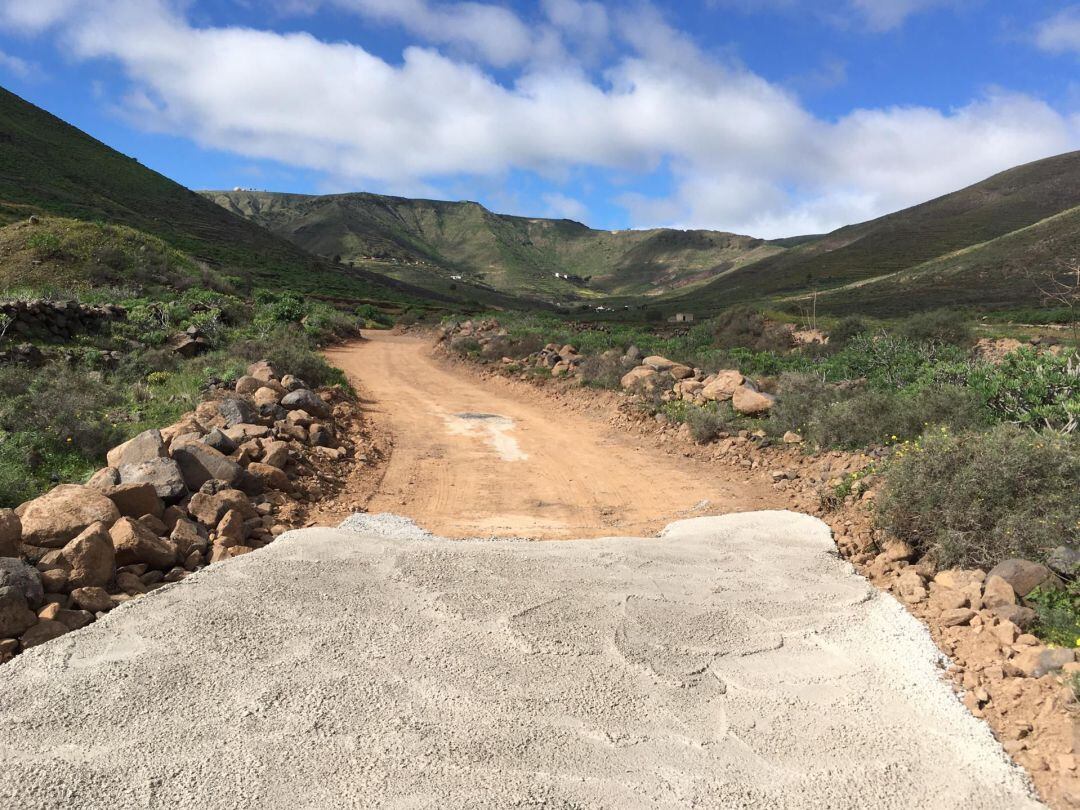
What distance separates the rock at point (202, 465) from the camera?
548 centimetres

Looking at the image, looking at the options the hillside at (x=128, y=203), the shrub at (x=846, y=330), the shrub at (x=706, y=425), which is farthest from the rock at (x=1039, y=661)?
the hillside at (x=128, y=203)

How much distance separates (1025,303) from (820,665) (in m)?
39.7

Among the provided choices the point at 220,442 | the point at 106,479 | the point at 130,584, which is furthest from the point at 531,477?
the point at 130,584

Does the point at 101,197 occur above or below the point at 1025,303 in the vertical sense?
above

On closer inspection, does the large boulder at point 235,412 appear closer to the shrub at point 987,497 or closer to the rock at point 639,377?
the rock at point 639,377

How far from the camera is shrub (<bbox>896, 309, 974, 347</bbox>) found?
17.6 meters

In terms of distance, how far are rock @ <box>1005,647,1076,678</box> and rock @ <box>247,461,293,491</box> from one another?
19.0ft

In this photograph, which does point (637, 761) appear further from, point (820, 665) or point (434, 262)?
point (434, 262)

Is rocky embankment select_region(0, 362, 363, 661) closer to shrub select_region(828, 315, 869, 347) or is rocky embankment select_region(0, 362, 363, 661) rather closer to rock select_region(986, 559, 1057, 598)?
rock select_region(986, 559, 1057, 598)

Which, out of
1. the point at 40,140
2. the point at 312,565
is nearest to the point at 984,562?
the point at 312,565

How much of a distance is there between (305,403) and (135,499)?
4270mm

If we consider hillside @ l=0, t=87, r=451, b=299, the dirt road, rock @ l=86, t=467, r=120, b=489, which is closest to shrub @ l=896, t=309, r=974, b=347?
the dirt road

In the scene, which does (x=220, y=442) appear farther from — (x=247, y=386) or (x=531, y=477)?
(x=531, y=477)

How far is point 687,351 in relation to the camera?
15305mm
